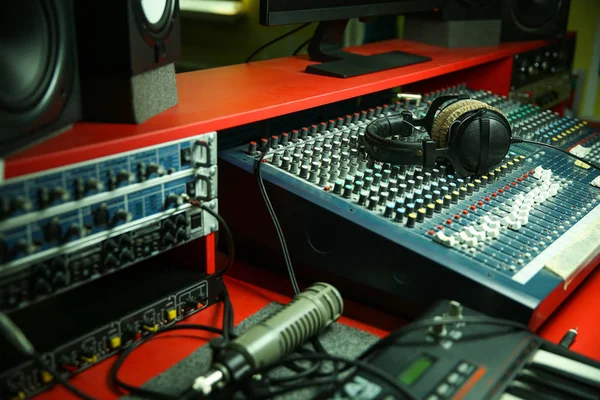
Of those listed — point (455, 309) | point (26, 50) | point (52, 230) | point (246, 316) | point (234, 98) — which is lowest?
point (246, 316)

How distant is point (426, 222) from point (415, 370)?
31 centimetres

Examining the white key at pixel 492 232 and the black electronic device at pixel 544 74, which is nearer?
the white key at pixel 492 232

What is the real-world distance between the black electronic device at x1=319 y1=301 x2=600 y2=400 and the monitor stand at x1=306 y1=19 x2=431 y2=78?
744 millimetres

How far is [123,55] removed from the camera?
0.88 metres

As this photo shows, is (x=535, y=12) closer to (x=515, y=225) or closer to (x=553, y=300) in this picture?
(x=515, y=225)

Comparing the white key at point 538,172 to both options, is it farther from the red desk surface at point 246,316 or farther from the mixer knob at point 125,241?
the mixer knob at point 125,241

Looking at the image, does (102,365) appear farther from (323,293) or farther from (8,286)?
(323,293)

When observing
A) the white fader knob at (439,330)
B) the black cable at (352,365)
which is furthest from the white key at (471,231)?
the black cable at (352,365)

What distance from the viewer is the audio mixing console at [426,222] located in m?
0.89

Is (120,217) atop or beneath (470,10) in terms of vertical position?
beneath

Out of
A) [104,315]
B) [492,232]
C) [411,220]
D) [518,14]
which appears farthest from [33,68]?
[518,14]

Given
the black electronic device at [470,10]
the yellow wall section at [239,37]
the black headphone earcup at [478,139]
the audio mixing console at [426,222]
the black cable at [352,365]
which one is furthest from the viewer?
the yellow wall section at [239,37]

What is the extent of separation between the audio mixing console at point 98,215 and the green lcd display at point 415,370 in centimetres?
40

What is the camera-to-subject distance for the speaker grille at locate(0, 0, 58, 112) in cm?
76
